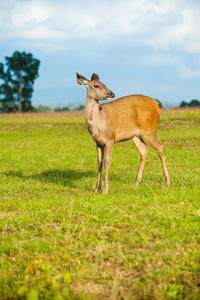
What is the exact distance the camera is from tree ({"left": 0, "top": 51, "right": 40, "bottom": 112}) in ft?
160

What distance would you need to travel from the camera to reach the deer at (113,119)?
24.5ft

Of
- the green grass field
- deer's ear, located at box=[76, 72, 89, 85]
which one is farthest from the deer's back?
the green grass field

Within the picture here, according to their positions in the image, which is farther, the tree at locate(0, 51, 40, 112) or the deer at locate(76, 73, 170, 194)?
the tree at locate(0, 51, 40, 112)

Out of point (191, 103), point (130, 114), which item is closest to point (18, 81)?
point (191, 103)

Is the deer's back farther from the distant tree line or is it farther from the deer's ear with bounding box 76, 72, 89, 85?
the distant tree line

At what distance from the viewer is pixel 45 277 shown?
3697 millimetres

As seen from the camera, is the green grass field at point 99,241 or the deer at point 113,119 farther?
the deer at point 113,119

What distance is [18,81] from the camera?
4938cm

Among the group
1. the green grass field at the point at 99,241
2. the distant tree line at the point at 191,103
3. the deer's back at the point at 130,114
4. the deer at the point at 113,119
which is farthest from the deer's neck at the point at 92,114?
the distant tree line at the point at 191,103

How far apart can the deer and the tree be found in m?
42.0

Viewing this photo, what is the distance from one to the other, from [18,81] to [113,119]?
4387 centimetres

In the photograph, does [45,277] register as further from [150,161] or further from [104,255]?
[150,161]

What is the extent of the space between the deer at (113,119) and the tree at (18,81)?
41960mm

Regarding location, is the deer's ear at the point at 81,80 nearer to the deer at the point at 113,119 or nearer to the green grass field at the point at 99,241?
the deer at the point at 113,119
